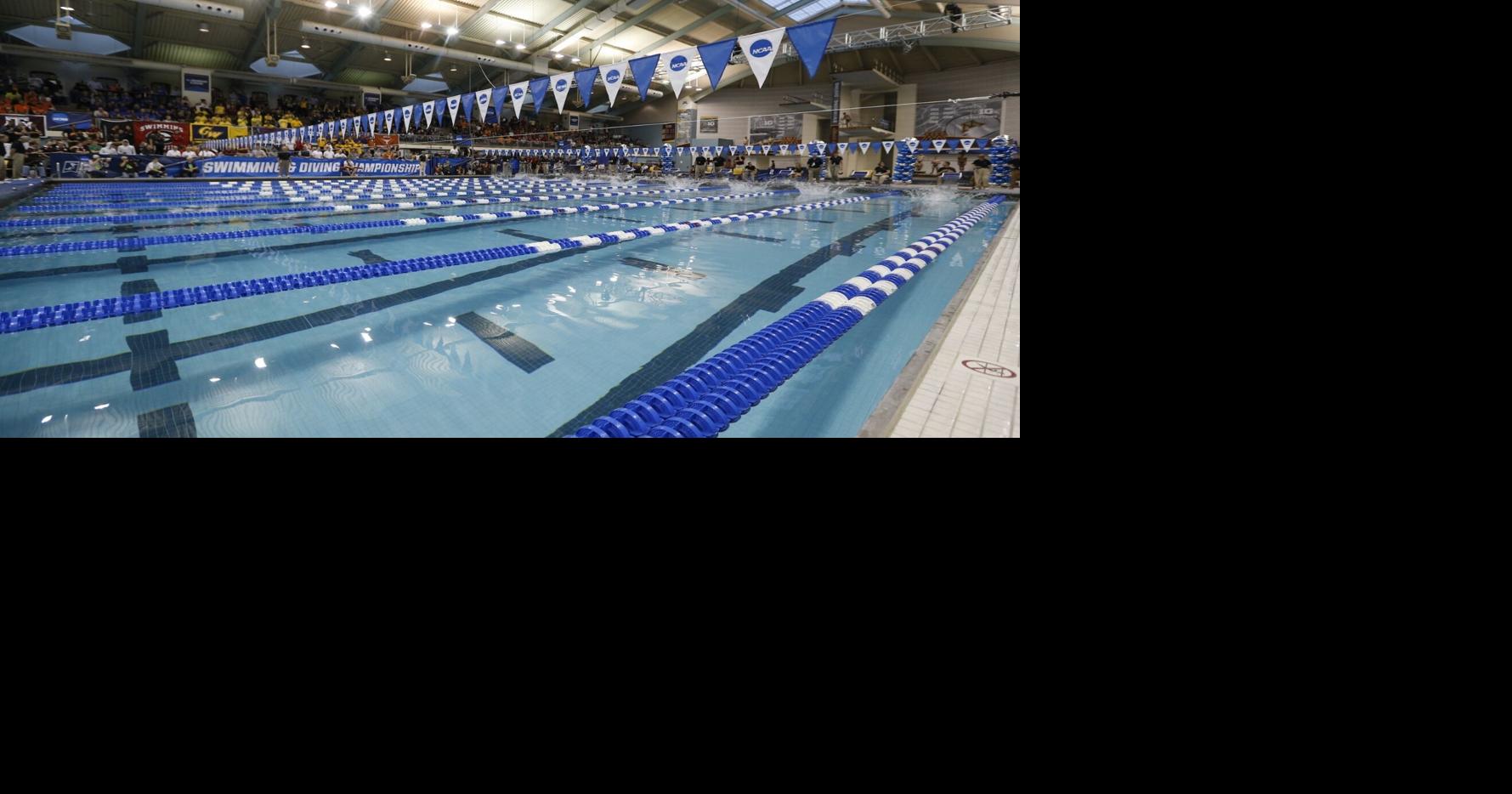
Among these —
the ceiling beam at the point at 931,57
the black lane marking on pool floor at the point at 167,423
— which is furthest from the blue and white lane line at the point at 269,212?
the ceiling beam at the point at 931,57

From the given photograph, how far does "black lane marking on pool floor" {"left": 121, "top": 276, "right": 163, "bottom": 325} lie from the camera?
10.7ft

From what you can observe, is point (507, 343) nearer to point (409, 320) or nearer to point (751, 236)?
point (409, 320)

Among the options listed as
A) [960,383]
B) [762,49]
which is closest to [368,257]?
[960,383]

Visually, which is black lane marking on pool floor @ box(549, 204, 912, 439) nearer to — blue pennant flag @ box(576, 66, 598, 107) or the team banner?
the team banner

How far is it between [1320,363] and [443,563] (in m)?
1.58

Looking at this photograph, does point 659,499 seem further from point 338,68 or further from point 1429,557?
point 338,68

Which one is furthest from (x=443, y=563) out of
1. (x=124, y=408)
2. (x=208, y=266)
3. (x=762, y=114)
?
(x=762, y=114)

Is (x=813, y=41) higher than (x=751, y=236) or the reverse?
higher

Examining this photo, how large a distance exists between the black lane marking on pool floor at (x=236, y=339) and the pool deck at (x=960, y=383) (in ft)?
3.33

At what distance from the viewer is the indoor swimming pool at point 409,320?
2.29 metres

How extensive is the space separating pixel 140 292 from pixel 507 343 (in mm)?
2711

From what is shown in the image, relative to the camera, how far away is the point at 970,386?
8.19 ft

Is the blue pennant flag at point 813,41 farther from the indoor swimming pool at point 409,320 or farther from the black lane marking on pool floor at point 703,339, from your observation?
the black lane marking on pool floor at point 703,339

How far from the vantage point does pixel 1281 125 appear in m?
1.11
